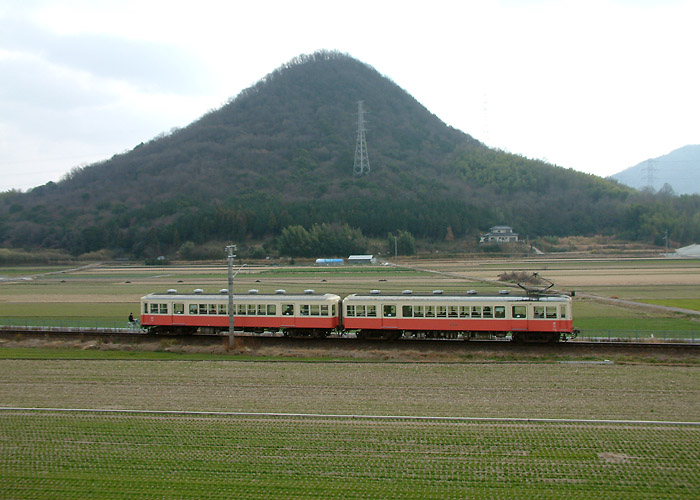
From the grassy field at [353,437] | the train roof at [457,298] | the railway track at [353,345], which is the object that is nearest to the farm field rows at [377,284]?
the railway track at [353,345]

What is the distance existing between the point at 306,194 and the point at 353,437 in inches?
5322

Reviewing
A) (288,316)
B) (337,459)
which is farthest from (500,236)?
(337,459)

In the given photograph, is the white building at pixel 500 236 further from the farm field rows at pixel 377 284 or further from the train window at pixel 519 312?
the train window at pixel 519 312

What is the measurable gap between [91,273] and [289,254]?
33.4 meters

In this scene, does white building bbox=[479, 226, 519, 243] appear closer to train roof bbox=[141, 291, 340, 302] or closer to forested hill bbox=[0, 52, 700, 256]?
forested hill bbox=[0, 52, 700, 256]

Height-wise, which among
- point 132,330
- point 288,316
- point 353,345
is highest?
point 288,316

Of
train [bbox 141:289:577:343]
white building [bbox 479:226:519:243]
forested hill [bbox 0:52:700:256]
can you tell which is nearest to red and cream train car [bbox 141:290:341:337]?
train [bbox 141:289:577:343]

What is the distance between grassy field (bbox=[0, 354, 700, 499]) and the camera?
43.0 ft

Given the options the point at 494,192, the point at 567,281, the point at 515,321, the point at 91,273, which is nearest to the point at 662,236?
the point at 494,192

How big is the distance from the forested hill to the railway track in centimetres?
8224

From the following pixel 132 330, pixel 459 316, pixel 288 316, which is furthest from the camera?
pixel 132 330

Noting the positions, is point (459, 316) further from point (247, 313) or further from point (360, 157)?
point (360, 157)

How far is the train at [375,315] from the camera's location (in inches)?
1134

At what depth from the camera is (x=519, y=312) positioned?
28875 mm
